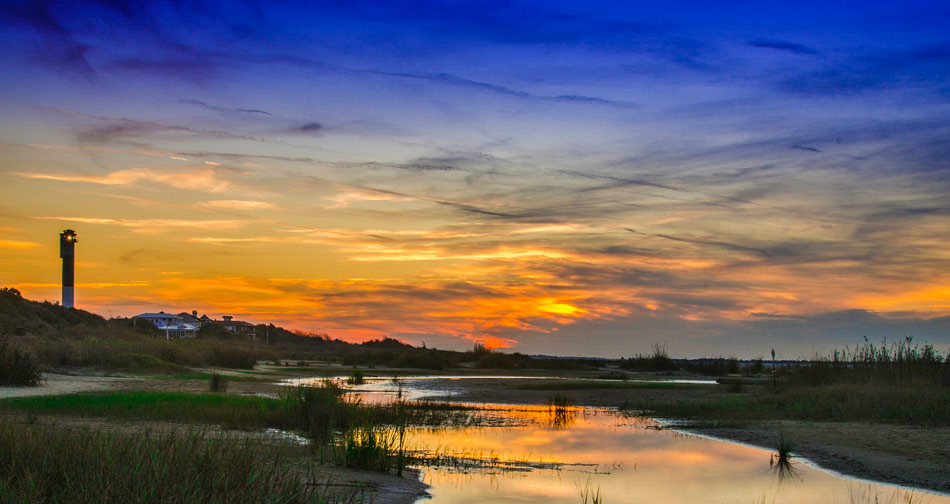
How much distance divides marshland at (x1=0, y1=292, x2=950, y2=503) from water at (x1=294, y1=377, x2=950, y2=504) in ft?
0.18

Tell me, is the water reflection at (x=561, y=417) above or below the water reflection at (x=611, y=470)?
below

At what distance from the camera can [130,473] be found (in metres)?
6.95

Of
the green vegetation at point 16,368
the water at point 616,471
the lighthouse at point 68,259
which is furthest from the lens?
the lighthouse at point 68,259

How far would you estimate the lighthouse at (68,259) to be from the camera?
8162cm

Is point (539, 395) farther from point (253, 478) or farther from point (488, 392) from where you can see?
point (253, 478)

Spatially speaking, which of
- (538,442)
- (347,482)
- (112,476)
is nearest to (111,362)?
(538,442)

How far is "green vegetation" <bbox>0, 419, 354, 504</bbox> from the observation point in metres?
6.71

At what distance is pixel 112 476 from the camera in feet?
23.4

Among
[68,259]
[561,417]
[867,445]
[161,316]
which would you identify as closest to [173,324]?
[161,316]

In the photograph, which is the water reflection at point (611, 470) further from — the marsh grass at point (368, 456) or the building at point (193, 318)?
the building at point (193, 318)

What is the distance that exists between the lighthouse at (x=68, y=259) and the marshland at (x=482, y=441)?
5483 centimetres

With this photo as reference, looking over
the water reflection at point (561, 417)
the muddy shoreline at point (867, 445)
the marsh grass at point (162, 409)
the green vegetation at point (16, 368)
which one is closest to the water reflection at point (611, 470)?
the muddy shoreline at point (867, 445)

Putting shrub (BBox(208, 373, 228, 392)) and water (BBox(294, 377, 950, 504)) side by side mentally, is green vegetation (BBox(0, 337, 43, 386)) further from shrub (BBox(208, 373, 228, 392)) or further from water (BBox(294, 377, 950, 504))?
water (BBox(294, 377, 950, 504))

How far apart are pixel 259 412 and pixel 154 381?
1548 cm
